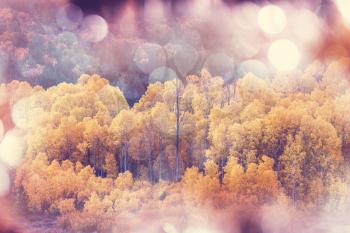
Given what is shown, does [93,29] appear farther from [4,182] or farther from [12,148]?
[4,182]

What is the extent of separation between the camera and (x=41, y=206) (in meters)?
12.8

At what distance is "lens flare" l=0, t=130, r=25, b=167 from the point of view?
1373 centimetres

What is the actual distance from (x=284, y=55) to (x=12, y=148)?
11451 millimetres

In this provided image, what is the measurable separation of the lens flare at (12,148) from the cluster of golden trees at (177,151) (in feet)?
1.16

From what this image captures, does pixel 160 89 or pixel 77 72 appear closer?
pixel 160 89

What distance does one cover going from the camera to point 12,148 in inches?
553

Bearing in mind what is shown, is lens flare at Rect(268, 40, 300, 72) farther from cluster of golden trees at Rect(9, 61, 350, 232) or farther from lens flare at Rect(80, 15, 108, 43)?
lens flare at Rect(80, 15, 108, 43)

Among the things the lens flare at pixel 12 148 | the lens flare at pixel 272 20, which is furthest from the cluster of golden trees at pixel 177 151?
the lens flare at pixel 272 20

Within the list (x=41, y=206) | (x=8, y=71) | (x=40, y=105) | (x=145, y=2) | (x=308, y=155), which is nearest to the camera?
(x=41, y=206)

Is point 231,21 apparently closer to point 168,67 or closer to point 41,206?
point 168,67

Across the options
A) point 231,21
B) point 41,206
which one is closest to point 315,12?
point 231,21

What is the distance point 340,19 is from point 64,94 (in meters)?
11.6

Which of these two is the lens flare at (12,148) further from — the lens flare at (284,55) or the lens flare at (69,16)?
the lens flare at (284,55)

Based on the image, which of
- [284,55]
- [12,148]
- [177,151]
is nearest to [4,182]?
[12,148]
